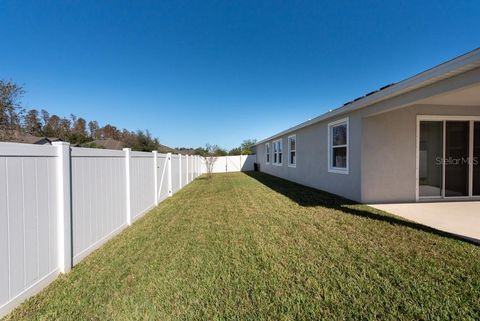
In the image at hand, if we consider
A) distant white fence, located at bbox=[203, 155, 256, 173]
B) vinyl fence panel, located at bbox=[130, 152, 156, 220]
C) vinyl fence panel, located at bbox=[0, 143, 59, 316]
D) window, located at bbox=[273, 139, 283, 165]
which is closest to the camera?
vinyl fence panel, located at bbox=[0, 143, 59, 316]

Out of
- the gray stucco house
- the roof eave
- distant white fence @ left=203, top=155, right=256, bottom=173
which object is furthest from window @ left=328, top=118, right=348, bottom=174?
distant white fence @ left=203, top=155, right=256, bottom=173

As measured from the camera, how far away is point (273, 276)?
8.98ft

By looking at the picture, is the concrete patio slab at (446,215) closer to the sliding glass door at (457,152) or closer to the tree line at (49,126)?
the sliding glass door at (457,152)

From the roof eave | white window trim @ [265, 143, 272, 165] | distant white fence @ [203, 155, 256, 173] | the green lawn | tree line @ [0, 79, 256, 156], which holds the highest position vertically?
tree line @ [0, 79, 256, 156]

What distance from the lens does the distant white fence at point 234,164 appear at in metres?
26.2

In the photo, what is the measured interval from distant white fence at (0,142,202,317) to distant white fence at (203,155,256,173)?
21719 mm

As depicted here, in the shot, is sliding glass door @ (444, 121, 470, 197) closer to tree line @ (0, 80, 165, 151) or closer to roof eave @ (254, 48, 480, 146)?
roof eave @ (254, 48, 480, 146)

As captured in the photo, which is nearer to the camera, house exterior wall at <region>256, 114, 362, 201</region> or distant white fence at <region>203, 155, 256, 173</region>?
house exterior wall at <region>256, 114, 362, 201</region>

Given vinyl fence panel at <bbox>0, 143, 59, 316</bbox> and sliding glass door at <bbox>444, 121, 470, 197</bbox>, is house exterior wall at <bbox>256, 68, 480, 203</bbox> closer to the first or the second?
sliding glass door at <bbox>444, 121, 470, 197</bbox>

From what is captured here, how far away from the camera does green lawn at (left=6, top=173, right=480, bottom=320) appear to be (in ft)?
6.98

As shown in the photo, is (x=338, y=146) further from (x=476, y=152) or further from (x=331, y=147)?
(x=476, y=152)

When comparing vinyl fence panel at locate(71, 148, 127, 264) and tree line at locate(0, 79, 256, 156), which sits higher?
tree line at locate(0, 79, 256, 156)

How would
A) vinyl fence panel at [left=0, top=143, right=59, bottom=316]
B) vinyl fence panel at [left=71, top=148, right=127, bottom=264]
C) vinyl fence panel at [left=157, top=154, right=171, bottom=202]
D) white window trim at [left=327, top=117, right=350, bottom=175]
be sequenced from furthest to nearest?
vinyl fence panel at [left=157, top=154, right=171, bottom=202] < white window trim at [left=327, top=117, right=350, bottom=175] < vinyl fence panel at [left=71, top=148, right=127, bottom=264] < vinyl fence panel at [left=0, top=143, right=59, bottom=316]

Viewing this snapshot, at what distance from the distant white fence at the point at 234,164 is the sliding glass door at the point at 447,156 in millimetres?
20399
